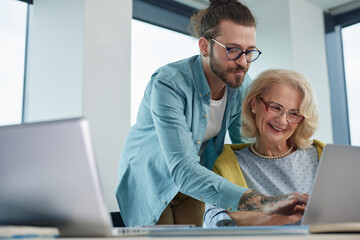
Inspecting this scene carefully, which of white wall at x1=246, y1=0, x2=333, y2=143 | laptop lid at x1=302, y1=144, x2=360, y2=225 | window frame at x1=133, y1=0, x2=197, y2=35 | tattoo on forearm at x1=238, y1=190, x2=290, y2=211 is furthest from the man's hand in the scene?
white wall at x1=246, y1=0, x2=333, y2=143

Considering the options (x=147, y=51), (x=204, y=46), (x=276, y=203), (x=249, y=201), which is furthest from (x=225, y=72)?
(x=147, y=51)

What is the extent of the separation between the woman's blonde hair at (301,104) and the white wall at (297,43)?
1.52 m

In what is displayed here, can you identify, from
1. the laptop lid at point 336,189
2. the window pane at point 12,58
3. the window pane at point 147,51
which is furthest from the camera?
the window pane at point 147,51

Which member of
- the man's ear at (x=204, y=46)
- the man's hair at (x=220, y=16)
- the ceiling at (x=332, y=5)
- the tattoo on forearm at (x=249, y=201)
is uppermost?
the ceiling at (x=332, y=5)

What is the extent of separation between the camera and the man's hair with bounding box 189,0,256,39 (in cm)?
181

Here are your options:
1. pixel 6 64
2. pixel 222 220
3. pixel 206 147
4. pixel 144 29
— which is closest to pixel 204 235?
pixel 222 220

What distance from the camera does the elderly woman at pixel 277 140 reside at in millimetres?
1735

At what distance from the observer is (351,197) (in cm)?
87

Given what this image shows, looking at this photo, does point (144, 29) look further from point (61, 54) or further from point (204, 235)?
point (204, 235)

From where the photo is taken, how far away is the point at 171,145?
1604mm

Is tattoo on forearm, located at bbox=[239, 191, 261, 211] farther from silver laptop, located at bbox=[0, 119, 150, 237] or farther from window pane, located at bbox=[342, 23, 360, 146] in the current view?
window pane, located at bbox=[342, 23, 360, 146]

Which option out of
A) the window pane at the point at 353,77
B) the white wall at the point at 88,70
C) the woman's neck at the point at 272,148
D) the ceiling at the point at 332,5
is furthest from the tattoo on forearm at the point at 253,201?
the window pane at the point at 353,77

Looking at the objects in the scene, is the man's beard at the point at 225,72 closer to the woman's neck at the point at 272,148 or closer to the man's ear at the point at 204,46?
the man's ear at the point at 204,46

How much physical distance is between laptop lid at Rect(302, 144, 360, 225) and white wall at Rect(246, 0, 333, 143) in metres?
2.49
